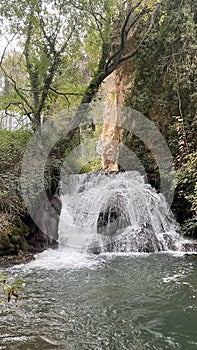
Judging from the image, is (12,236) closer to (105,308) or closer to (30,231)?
(30,231)

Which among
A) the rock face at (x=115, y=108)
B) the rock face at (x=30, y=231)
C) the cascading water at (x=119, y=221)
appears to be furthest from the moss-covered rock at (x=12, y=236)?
the rock face at (x=115, y=108)

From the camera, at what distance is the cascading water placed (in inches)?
280

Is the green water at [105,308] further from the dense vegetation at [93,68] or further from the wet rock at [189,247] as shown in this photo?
the dense vegetation at [93,68]

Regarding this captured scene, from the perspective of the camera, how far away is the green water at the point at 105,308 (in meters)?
2.66

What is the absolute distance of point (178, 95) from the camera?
9.25 m

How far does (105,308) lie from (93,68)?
29.9 feet

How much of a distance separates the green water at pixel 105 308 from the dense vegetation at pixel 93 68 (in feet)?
9.65

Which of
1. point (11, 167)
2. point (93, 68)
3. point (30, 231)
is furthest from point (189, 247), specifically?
point (93, 68)

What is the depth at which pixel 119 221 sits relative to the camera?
775cm

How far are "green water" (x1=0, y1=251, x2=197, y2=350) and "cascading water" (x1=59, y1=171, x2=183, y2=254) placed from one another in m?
1.42

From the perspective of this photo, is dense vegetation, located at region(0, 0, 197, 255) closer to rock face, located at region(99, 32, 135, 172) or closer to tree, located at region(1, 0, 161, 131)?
tree, located at region(1, 0, 161, 131)

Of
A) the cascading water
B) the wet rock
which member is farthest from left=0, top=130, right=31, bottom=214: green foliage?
the wet rock

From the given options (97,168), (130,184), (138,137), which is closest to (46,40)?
(138,137)

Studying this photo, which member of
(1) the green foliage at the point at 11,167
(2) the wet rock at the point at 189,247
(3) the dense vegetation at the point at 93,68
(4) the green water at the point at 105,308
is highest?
(3) the dense vegetation at the point at 93,68
